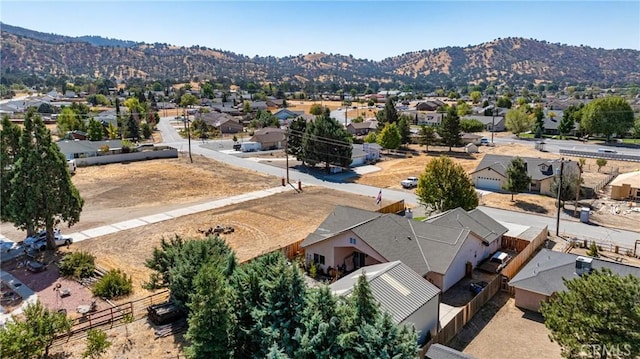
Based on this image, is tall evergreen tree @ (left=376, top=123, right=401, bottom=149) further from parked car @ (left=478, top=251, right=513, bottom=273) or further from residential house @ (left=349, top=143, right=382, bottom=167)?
parked car @ (left=478, top=251, right=513, bottom=273)

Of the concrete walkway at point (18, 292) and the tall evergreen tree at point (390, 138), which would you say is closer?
the concrete walkway at point (18, 292)

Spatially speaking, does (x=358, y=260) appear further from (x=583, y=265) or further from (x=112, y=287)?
(x=112, y=287)

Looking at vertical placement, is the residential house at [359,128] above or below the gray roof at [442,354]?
above

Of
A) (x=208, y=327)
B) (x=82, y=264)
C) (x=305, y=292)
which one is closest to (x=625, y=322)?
(x=305, y=292)

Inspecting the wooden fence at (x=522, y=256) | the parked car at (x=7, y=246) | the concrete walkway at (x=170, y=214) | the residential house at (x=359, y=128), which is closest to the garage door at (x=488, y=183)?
the wooden fence at (x=522, y=256)

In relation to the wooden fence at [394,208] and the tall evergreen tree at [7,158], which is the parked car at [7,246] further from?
the wooden fence at [394,208]

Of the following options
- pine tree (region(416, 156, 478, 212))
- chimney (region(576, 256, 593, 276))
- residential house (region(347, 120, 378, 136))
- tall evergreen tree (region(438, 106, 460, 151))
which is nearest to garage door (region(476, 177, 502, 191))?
pine tree (region(416, 156, 478, 212))

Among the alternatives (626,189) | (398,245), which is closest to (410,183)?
(626,189)
